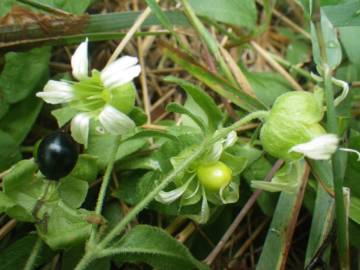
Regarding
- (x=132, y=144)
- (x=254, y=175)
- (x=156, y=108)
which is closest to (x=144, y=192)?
(x=132, y=144)

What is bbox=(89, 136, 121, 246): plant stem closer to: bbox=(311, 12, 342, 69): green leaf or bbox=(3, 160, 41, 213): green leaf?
bbox=(3, 160, 41, 213): green leaf

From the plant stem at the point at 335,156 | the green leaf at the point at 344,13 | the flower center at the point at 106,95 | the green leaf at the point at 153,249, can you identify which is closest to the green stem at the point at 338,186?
the plant stem at the point at 335,156

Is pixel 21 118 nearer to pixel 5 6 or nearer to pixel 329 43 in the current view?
pixel 5 6

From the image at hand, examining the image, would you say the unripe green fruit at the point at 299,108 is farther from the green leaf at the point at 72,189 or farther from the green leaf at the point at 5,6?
the green leaf at the point at 5,6

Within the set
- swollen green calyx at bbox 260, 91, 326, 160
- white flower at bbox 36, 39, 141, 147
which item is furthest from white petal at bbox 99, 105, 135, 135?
swollen green calyx at bbox 260, 91, 326, 160

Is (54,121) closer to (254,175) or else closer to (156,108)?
(156,108)
